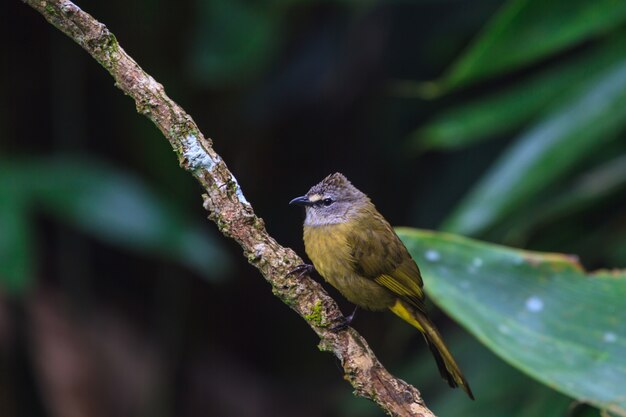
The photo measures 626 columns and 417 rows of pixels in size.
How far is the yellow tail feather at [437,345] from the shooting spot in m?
2.48

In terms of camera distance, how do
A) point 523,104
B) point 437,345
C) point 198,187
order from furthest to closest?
point 198,187, point 523,104, point 437,345

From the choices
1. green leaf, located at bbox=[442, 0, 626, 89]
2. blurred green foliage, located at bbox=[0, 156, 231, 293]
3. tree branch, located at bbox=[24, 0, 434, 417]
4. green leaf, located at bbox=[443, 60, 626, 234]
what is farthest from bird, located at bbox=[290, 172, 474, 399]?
blurred green foliage, located at bbox=[0, 156, 231, 293]

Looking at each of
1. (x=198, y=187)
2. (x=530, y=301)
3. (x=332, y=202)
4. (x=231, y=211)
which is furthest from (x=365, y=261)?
(x=198, y=187)

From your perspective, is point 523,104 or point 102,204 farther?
point 102,204

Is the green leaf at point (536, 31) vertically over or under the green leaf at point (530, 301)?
over

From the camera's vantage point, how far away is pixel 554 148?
2891mm

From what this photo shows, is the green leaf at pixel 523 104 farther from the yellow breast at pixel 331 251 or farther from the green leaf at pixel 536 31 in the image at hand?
the yellow breast at pixel 331 251

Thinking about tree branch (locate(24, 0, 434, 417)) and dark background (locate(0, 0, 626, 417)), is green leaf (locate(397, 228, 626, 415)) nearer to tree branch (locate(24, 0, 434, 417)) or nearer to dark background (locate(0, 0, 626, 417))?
tree branch (locate(24, 0, 434, 417))

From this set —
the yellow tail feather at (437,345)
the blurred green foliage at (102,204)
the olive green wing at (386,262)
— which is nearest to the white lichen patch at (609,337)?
the yellow tail feather at (437,345)

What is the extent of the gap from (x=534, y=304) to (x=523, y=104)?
1.17 metres

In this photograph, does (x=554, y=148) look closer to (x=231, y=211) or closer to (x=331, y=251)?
(x=331, y=251)

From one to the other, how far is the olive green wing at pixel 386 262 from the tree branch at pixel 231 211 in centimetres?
78

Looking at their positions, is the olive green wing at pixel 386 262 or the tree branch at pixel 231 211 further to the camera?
the olive green wing at pixel 386 262

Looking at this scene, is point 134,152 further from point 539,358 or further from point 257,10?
point 539,358
